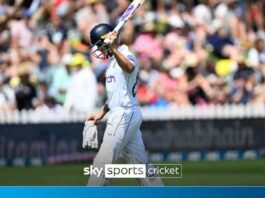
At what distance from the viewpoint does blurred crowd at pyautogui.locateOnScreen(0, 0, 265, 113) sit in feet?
57.5

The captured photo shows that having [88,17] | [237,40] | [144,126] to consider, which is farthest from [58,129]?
[237,40]

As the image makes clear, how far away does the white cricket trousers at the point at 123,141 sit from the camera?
33.9ft

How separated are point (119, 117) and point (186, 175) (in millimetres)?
4753

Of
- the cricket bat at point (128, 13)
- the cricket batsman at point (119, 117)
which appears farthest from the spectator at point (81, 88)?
the cricket batsman at point (119, 117)

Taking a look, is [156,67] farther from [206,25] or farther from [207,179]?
[207,179]

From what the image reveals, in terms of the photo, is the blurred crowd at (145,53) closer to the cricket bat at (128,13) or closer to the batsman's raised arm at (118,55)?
the cricket bat at (128,13)

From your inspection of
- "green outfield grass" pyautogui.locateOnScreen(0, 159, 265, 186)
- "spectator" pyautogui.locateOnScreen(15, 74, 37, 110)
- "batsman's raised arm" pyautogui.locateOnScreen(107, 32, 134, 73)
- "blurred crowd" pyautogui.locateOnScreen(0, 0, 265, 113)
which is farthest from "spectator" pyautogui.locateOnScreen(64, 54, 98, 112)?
"batsman's raised arm" pyautogui.locateOnScreen(107, 32, 134, 73)

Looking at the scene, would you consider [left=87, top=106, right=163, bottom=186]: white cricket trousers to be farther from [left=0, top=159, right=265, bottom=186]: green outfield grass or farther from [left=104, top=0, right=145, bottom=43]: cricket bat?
[left=0, top=159, right=265, bottom=186]: green outfield grass

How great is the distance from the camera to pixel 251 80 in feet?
59.2

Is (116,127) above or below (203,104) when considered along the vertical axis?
below

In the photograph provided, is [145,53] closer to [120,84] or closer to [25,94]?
[25,94]

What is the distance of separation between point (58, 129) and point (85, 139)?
19.9 feet

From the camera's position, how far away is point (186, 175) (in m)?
15.0

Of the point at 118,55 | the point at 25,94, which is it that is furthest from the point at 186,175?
the point at 118,55
